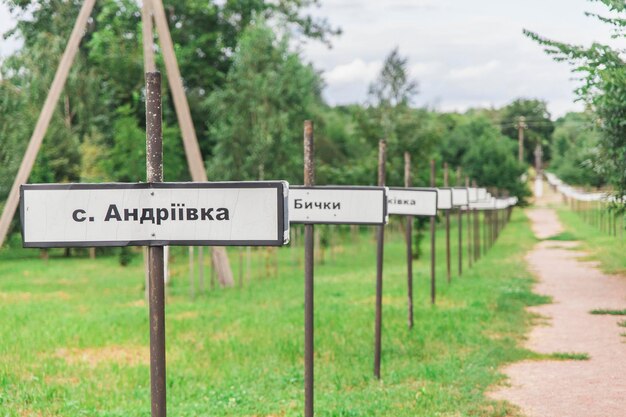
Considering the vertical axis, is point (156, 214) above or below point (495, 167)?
below

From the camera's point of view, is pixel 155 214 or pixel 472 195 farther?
pixel 472 195

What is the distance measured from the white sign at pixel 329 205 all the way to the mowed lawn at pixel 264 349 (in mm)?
1802

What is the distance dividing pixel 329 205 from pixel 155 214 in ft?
9.65

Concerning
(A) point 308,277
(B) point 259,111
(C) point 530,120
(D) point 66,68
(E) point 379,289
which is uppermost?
(C) point 530,120

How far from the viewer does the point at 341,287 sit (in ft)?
61.5

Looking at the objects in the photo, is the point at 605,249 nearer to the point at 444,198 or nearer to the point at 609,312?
the point at 609,312

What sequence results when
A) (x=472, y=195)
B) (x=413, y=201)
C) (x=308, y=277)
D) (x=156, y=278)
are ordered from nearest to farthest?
1. (x=156, y=278)
2. (x=308, y=277)
3. (x=413, y=201)
4. (x=472, y=195)

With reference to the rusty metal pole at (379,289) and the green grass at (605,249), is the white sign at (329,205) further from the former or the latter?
the green grass at (605,249)

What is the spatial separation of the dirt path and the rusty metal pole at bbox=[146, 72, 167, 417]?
4.46 meters

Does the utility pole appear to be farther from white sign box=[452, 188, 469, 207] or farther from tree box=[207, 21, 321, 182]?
white sign box=[452, 188, 469, 207]

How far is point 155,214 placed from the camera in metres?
4.13

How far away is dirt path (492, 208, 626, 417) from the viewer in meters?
7.85

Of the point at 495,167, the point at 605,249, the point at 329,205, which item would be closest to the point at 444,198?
the point at 329,205

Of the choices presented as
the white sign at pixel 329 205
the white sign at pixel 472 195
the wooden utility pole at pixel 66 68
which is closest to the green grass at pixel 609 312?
the white sign at pixel 472 195
